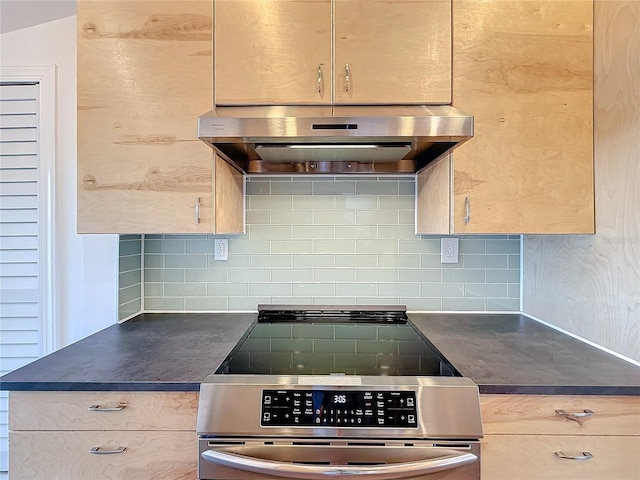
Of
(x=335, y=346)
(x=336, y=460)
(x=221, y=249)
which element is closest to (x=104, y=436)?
(x=336, y=460)

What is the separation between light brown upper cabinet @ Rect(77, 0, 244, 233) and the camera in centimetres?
140

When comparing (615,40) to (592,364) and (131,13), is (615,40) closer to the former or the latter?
(592,364)

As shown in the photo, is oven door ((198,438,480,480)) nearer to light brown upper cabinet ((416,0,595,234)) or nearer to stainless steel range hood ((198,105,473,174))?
light brown upper cabinet ((416,0,595,234))

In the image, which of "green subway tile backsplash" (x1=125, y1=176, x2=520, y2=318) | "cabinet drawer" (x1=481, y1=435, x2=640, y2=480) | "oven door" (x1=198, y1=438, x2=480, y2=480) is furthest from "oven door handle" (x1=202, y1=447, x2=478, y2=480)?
"green subway tile backsplash" (x1=125, y1=176, x2=520, y2=318)

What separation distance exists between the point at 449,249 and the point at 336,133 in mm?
903

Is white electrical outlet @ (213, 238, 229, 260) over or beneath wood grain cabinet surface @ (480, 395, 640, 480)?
over

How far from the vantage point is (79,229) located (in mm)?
1428

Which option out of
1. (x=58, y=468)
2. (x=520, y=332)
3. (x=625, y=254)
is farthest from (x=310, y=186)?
(x=58, y=468)

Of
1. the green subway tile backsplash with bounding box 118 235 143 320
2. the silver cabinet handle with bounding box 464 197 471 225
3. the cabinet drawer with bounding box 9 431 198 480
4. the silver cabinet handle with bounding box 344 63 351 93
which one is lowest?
the cabinet drawer with bounding box 9 431 198 480

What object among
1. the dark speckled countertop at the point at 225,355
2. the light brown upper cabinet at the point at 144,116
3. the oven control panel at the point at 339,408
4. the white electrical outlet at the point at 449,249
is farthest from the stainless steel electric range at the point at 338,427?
the white electrical outlet at the point at 449,249

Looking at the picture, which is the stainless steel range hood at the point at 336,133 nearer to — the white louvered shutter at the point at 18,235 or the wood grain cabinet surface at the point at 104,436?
the wood grain cabinet surface at the point at 104,436

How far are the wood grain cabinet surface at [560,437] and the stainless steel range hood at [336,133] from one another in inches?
32.9

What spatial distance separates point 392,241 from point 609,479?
111 centimetres

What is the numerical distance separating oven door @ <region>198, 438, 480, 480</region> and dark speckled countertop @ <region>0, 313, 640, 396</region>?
18cm
